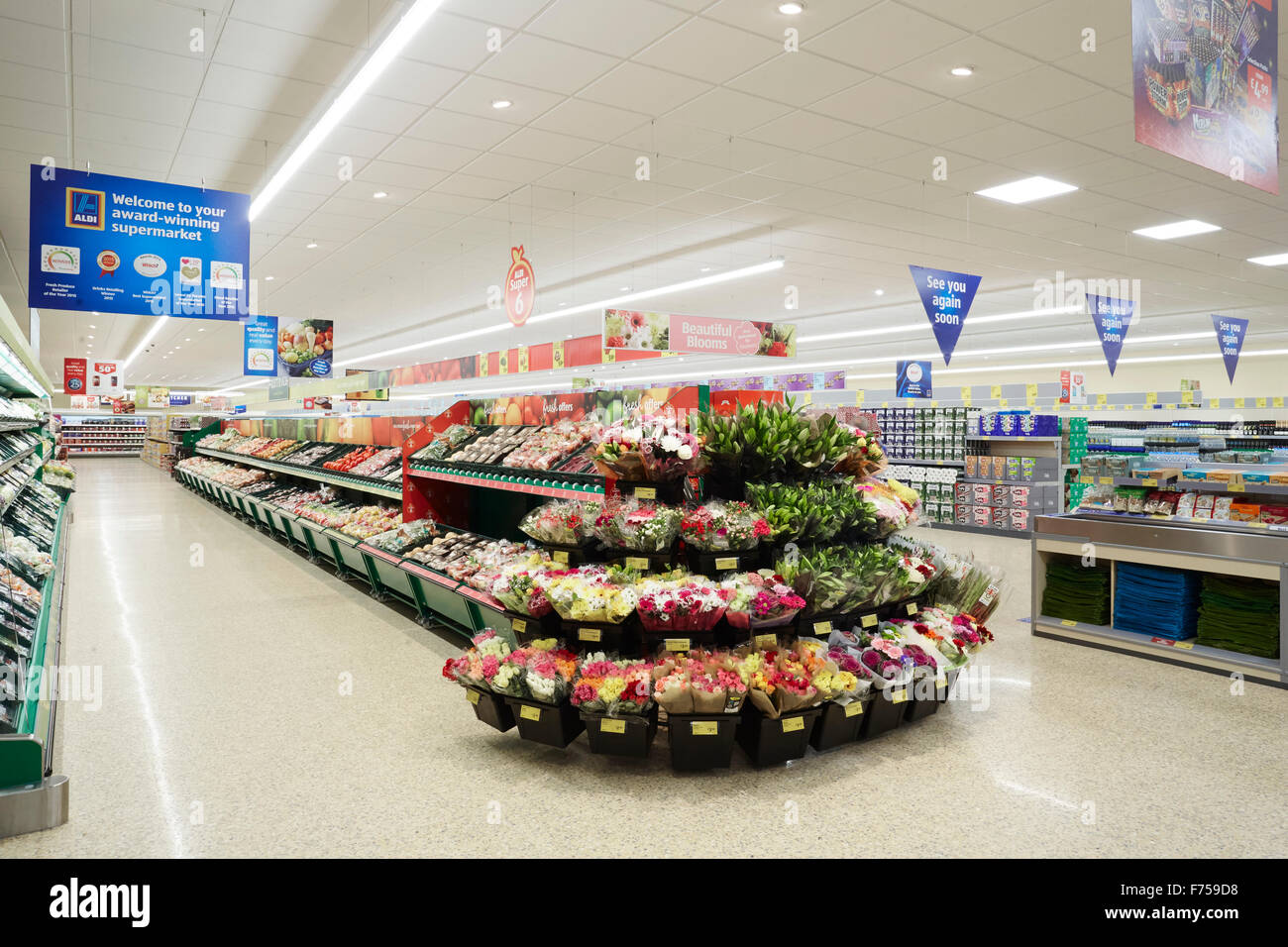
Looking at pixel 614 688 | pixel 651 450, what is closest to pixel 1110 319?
pixel 651 450

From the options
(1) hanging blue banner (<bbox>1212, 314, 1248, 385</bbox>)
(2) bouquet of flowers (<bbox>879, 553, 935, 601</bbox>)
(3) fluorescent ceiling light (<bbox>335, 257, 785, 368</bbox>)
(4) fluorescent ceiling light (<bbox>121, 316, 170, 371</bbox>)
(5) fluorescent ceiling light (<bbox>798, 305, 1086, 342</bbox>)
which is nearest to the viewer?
(2) bouquet of flowers (<bbox>879, 553, 935, 601</bbox>)

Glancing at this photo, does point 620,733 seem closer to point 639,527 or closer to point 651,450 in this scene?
Result: point 639,527

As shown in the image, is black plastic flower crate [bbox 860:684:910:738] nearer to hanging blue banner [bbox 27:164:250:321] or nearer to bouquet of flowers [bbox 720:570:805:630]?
bouquet of flowers [bbox 720:570:805:630]

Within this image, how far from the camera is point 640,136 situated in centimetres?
645

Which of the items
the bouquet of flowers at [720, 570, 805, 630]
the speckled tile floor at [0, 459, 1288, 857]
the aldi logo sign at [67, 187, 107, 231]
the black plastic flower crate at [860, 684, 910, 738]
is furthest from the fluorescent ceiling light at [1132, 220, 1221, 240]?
the aldi logo sign at [67, 187, 107, 231]

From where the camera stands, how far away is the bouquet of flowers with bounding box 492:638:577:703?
3281mm

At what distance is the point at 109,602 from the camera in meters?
6.48

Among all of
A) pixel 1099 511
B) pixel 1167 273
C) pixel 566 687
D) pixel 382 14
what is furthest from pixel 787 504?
pixel 1167 273

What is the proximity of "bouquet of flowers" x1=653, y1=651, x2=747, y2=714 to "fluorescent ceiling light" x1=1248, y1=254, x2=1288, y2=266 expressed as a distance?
11205 mm

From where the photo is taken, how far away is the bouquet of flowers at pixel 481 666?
3.43 metres

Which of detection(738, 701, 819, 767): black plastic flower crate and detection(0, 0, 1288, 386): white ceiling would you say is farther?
detection(0, 0, 1288, 386): white ceiling

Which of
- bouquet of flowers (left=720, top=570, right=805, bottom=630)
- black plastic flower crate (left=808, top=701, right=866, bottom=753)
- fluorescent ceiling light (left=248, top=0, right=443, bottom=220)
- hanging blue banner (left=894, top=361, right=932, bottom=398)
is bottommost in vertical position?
black plastic flower crate (left=808, top=701, right=866, bottom=753)

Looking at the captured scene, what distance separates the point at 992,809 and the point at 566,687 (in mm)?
1706

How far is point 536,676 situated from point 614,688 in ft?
1.18
